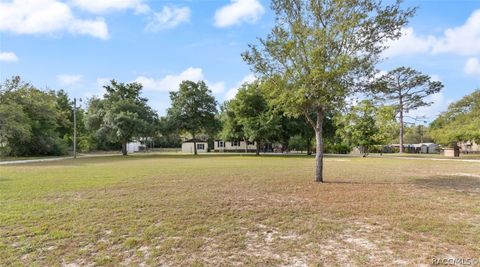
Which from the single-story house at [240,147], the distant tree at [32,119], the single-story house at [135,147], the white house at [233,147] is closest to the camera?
the distant tree at [32,119]

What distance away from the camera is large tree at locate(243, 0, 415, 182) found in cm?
1028

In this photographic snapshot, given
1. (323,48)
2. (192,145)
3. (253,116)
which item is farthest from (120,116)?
(323,48)

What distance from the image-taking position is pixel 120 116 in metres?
35.9

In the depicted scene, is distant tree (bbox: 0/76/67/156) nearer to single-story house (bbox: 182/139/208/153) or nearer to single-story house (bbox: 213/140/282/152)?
single-story house (bbox: 182/139/208/153)

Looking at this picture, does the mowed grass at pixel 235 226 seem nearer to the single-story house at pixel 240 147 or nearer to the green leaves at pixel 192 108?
the green leaves at pixel 192 108

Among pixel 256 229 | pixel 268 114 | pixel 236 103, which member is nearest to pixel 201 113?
pixel 236 103

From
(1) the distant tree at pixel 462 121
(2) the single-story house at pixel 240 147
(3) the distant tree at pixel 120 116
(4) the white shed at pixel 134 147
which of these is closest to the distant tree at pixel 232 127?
(3) the distant tree at pixel 120 116

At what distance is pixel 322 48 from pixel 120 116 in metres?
30.4

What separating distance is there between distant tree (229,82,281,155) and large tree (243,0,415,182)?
22047 mm

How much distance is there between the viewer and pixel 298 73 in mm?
10750

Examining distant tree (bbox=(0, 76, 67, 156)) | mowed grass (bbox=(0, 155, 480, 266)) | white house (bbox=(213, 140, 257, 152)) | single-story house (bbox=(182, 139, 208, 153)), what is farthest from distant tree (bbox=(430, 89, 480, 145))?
distant tree (bbox=(0, 76, 67, 156))

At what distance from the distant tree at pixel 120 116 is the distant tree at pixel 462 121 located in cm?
3626

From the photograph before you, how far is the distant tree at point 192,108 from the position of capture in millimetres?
40500

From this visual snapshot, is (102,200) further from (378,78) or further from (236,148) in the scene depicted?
(236,148)
